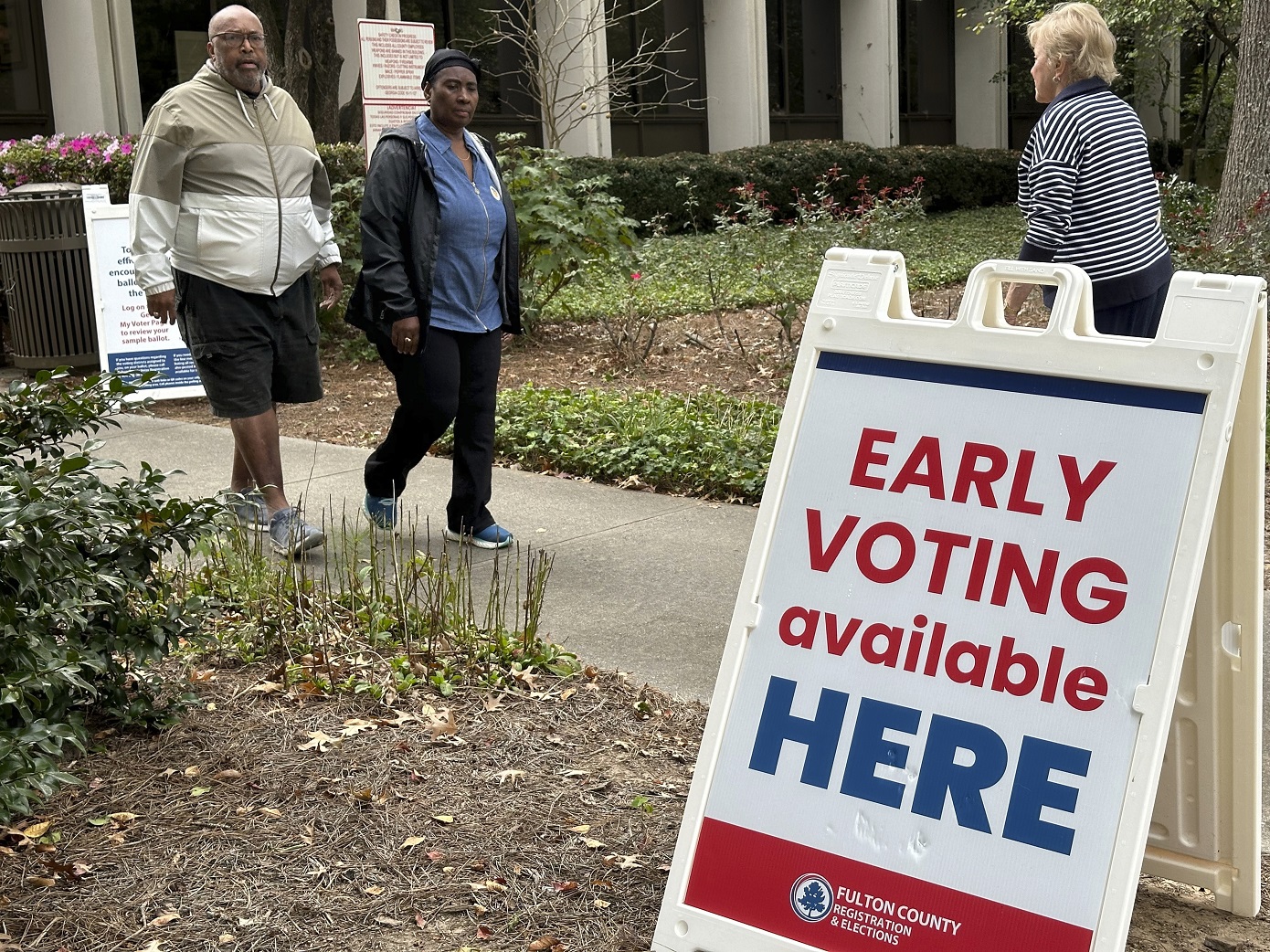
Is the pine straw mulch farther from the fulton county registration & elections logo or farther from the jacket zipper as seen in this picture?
the jacket zipper

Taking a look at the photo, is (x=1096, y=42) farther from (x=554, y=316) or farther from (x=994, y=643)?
(x=554, y=316)

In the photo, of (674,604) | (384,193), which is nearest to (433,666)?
(674,604)

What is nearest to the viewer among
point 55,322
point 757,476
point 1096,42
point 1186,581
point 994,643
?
point 1186,581

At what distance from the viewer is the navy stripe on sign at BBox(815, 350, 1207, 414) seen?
237 cm

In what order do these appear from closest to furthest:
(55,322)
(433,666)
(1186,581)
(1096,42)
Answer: (1186,581) → (433,666) → (1096,42) → (55,322)

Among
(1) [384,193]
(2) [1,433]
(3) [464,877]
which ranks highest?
(1) [384,193]

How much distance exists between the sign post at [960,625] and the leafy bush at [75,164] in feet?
28.1

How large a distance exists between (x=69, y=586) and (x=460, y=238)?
2.55 meters

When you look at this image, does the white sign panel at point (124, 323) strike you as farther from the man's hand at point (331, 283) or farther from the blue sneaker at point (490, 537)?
the blue sneaker at point (490, 537)

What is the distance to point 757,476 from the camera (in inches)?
260

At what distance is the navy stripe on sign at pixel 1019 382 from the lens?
7.78 feet

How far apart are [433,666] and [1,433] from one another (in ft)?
4.56

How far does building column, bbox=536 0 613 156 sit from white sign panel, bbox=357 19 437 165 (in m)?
9.18

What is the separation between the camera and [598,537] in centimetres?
593
